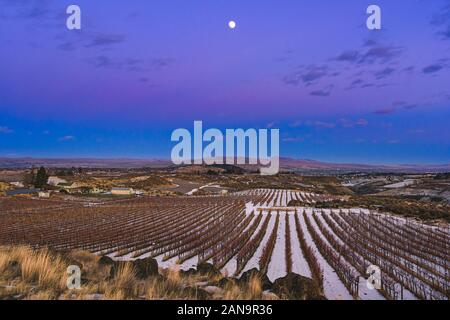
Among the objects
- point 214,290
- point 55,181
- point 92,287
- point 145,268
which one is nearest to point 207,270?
point 145,268

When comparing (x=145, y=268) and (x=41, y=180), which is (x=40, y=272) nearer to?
(x=145, y=268)

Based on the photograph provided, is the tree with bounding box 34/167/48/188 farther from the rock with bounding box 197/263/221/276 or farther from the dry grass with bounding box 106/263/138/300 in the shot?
the dry grass with bounding box 106/263/138/300

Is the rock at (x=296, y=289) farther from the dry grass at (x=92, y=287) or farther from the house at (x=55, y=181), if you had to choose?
the house at (x=55, y=181)

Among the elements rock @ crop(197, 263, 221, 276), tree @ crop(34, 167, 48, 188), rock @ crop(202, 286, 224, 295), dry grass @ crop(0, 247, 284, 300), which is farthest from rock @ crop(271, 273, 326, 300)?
tree @ crop(34, 167, 48, 188)

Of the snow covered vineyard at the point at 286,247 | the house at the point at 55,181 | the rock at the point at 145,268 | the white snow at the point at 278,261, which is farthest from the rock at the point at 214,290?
the house at the point at 55,181

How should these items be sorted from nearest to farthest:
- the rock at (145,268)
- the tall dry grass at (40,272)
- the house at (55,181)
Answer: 1. the tall dry grass at (40,272)
2. the rock at (145,268)
3. the house at (55,181)
